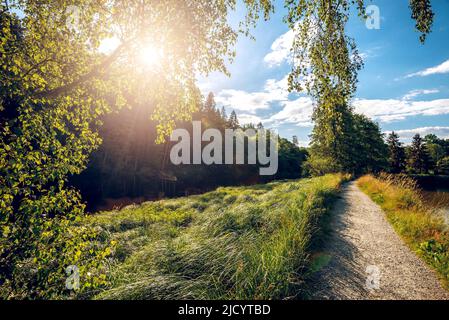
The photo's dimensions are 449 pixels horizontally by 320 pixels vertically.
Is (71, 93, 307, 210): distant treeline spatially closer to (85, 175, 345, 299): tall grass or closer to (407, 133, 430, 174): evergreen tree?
(85, 175, 345, 299): tall grass

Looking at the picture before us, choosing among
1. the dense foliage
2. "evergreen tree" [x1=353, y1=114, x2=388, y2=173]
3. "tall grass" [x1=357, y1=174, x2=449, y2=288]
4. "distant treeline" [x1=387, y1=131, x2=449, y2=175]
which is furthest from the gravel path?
"distant treeline" [x1=387, y1=131, x2=449, y2=175]

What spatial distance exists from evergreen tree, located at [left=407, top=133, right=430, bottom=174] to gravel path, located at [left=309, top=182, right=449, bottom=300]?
70800mm

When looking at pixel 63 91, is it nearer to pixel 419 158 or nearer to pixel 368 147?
pixel 368 147

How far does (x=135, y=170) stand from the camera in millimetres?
38344

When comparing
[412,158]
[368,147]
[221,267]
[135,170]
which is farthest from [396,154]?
[221,267]

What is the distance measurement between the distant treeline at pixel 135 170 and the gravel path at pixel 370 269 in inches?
1096

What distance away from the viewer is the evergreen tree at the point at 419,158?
58.7 m

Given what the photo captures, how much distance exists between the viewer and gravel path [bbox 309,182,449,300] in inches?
132

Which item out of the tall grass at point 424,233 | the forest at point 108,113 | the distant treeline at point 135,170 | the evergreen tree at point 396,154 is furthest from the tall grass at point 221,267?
the evergreen tree at point 396,154

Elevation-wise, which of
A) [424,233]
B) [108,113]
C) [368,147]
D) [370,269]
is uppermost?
[368,147]

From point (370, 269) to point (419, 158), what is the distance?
245ft

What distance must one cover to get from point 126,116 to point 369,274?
139 feet

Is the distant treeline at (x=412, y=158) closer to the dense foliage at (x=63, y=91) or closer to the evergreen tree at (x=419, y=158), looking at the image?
the evergreen tree at (x=419, y=158)

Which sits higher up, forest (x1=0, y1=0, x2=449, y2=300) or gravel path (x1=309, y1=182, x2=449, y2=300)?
forest (x1=0, y1=0, x2=449, y2=300)
